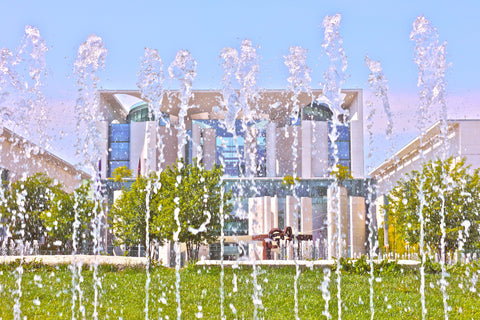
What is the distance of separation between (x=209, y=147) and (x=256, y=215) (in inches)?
694

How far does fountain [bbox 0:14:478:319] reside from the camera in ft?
26.8

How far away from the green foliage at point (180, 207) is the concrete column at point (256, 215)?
1059 centimetres

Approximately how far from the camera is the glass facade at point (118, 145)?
52.6 m

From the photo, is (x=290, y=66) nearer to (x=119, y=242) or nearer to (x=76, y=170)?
(x=119, y=242)

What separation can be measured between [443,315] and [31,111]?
12448 millimetres

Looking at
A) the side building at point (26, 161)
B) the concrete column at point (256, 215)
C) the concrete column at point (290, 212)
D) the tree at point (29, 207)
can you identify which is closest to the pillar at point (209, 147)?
the side building at point (26, 161)

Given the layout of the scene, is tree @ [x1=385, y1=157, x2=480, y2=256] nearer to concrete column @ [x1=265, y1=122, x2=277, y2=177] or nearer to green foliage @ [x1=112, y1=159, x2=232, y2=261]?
green foliage @ [x1=112, y1=159, x2=232, y2=261]

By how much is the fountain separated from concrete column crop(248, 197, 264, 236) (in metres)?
0.11

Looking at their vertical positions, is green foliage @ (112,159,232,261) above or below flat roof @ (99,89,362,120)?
below

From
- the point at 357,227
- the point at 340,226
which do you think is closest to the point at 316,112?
the point at 357,227

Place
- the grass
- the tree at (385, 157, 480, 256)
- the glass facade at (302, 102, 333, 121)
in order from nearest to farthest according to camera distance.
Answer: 1. the grass
2. the tree at (385, 157, 480, 256)
3. the glass facade at (302, 102, 333, 121)

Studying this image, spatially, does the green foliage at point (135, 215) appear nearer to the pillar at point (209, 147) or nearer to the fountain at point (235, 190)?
the fountain at point (235, 190)

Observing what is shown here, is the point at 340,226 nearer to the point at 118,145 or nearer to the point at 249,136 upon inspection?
the point at 249,136

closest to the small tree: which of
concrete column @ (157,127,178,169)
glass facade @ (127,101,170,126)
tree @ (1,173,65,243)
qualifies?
tree @ (1,173,65,243)
